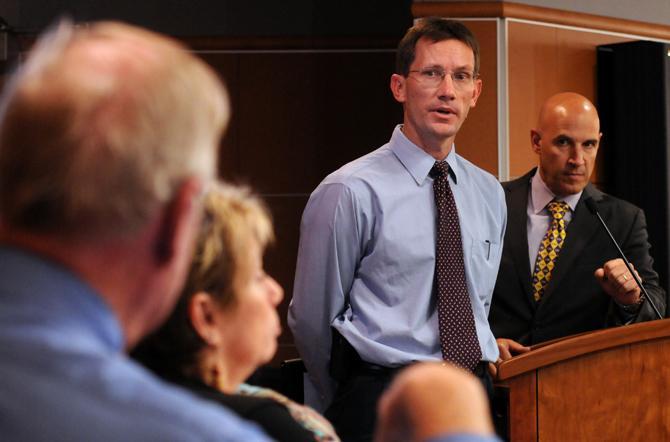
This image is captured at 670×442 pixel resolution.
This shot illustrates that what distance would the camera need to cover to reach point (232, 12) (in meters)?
5.97

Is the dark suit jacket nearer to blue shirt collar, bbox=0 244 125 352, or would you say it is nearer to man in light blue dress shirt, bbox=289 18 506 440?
man in light blue dress shirt, bbox=289 18 506 440

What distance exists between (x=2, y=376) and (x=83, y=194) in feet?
0.38

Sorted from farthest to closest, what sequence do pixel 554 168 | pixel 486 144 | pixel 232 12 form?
pixel 232 12 → pixel 486 144 → pixel 554 168

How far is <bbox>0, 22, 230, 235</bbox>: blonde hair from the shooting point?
0.63 metres

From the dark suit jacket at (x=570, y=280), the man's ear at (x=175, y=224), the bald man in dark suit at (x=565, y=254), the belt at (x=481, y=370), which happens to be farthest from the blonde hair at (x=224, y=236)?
the dark suit jacket at (x=570, y=280)

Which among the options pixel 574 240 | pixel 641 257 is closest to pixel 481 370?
pixel 574 240

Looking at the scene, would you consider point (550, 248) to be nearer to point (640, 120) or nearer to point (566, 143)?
point (566, 143)

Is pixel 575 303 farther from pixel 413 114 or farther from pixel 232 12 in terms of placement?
pixel 232 12

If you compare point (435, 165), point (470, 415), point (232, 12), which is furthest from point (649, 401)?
point (232, 12)

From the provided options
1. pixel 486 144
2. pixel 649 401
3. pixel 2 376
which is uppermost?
pixel 2 376

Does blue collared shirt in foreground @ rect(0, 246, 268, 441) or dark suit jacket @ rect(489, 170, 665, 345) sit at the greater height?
blue collared shirt in foreground @ rect(0, 246, 268, 441)

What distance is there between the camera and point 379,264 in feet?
9.08

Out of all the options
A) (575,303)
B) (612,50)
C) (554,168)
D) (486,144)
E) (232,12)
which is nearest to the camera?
(575,303)

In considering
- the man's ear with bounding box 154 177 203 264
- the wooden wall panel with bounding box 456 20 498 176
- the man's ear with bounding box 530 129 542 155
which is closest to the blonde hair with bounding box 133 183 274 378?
the man's ear with bounding box 154 177 203 264
